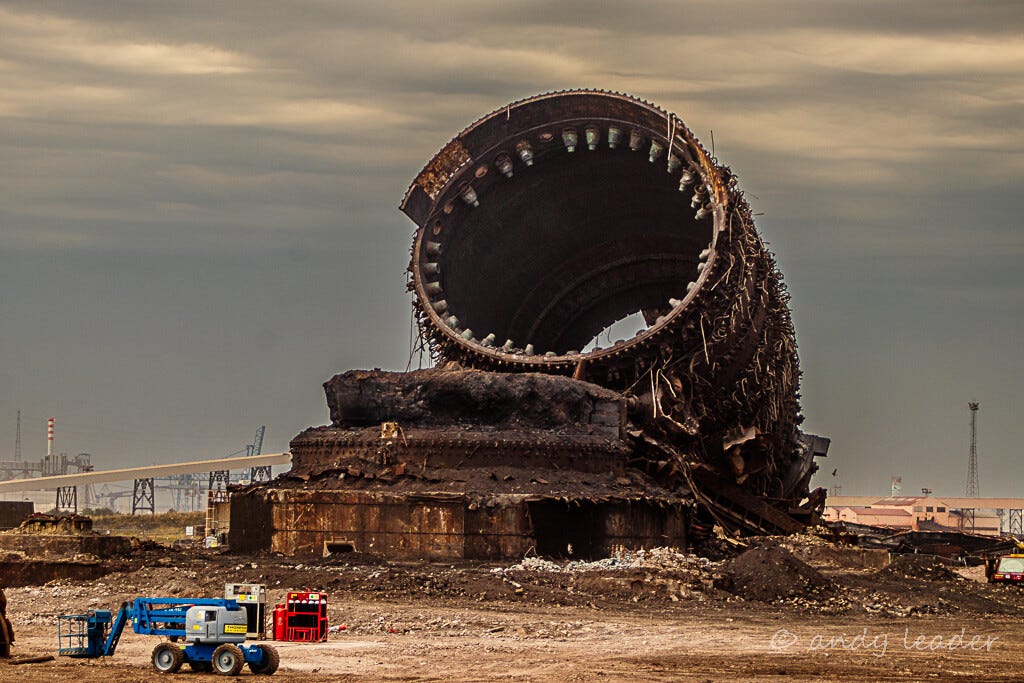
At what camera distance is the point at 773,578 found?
24156 mm

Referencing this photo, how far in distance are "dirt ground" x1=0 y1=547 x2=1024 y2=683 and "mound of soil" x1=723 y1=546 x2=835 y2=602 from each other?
1.3 inches

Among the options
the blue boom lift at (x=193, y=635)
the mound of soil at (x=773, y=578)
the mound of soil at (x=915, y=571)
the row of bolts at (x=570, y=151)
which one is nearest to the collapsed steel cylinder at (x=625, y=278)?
the row of bolts at (x=570, y=151)

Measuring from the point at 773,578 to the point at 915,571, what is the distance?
19.9 ft

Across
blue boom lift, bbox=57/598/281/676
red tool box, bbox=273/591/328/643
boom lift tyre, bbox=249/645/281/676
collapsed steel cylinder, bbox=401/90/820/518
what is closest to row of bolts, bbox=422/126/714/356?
collapsed steel cylinder, bbox=401/90/820/518

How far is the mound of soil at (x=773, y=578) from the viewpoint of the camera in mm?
23969

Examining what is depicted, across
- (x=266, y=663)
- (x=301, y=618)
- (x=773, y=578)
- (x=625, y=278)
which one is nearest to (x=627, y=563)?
(x=773, y=578)

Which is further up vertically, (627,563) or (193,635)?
(627,563)

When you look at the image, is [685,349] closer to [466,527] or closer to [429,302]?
[429,302]

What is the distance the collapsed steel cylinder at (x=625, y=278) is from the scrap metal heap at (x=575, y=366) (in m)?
0.04

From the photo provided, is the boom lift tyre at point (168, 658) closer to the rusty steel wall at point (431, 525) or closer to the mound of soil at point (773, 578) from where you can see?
the rusty steel wall at point (431, 525)

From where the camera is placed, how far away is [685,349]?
100 feet

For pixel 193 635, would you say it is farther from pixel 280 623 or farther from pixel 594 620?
pixel 594 620

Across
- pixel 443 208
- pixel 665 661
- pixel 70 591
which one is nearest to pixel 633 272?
pixel 443 208

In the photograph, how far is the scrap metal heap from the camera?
26.1 m
